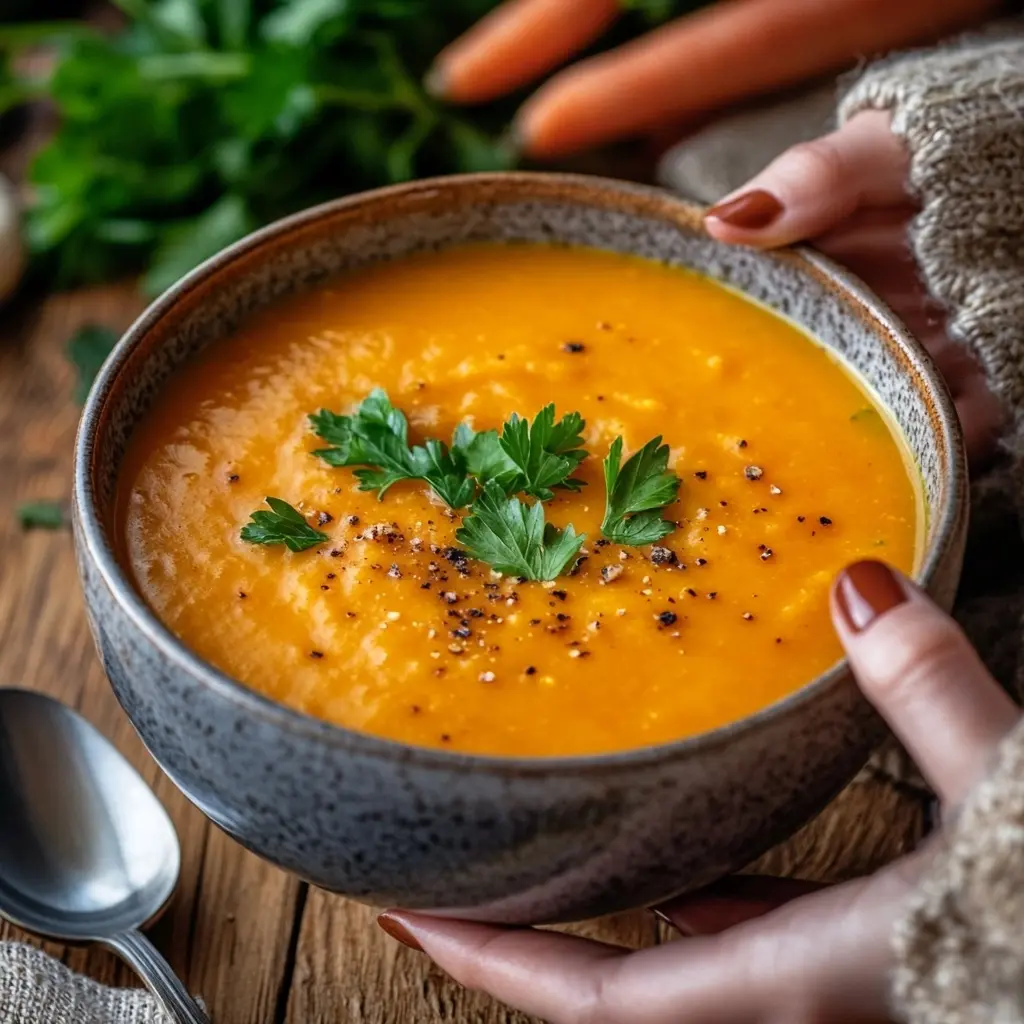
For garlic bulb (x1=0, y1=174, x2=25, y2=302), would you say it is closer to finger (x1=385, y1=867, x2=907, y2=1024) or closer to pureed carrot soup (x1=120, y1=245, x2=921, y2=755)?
pureed carrot soup (x1=120, y1=245, x2=921, y2=755)

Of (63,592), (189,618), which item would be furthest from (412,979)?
(63,592)

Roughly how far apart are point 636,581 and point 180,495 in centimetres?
49

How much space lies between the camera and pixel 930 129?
5.78 feet

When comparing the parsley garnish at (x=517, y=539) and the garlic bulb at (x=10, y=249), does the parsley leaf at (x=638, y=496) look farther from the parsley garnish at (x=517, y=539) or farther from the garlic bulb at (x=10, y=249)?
the garlic bulb at (x=10, y=249)

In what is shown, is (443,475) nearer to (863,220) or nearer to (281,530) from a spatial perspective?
(281,530)

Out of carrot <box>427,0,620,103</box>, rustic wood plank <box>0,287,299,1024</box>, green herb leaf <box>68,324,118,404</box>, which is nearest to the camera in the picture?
rustic wood plank <box>0,287,299,1024</box>

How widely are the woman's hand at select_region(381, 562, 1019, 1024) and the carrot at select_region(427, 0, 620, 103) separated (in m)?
1.79

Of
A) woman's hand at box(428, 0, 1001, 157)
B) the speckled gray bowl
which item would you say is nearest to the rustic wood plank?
the speckled gray bowl

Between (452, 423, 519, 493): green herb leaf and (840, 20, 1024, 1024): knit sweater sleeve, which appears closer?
(452, 423, 519, 493): green herb leaf

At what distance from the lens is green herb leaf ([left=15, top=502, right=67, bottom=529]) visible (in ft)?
6.97

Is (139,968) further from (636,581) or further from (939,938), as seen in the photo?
Answer: (939,938)

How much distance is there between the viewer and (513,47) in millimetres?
2783

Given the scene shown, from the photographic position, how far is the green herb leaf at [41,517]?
212cm

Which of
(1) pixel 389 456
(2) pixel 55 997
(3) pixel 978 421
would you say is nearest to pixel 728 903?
(1) pixel 389 456
